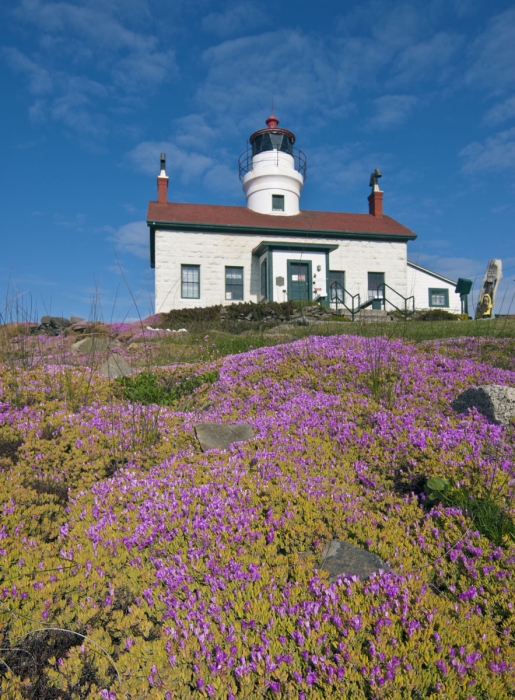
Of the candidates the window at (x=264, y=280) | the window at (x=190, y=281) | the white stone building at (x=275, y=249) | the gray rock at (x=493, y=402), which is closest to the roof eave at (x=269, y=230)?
the white stone building at (x=275, y=249)

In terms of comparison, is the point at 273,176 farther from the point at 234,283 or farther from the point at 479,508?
the point at 479,508

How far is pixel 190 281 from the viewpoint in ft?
96.7

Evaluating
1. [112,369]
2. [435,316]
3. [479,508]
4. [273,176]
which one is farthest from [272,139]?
[479,508]

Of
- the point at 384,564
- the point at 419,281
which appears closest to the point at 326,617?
the point at 384,564

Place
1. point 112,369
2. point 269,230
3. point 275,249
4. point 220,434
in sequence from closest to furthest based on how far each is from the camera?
1. point 220,434
2. point 112,369
3. point 275,249
4. point 269,230

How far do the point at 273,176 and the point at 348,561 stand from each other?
32.7 meters

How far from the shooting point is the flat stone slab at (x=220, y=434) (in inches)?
190

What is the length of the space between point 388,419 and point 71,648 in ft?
11.3

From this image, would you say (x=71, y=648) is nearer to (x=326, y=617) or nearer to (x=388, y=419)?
(x=326, y=617)

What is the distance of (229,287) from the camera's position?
30078 millimetres

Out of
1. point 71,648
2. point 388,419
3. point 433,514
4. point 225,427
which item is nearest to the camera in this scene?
point 71,648

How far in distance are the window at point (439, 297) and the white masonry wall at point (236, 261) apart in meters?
3.88

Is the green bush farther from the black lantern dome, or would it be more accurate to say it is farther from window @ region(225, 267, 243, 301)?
the black lantern dome

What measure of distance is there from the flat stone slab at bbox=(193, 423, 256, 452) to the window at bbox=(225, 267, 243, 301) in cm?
2524
